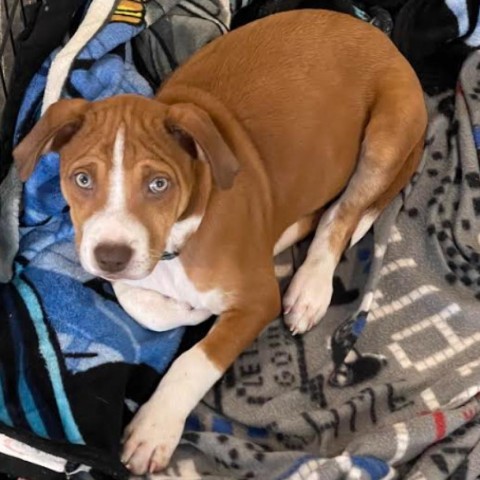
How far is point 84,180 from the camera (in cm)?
219

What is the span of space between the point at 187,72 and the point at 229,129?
0.33m

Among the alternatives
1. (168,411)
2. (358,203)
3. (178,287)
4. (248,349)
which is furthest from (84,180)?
(358,203)

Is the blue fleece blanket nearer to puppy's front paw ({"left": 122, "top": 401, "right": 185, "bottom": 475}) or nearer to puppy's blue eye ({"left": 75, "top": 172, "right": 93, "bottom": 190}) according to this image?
puppy's front paw ({"left": 122, "top": 401, "right": 185, "bottom": 475})

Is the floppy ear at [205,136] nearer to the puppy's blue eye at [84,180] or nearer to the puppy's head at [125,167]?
the puppy's head at [125,167]

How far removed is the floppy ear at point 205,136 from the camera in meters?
2.17

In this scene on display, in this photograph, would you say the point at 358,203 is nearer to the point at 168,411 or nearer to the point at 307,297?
the point at 307,297

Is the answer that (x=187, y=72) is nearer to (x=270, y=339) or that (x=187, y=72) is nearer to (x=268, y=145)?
(x=268, y=145)

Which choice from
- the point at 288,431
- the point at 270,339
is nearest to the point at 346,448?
the point at 288,431

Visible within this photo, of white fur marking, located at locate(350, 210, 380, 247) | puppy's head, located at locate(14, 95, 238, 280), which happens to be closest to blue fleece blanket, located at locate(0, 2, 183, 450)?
puppy's head, located at locate(14, 95, 238, 280)

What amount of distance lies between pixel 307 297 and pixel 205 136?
85cm

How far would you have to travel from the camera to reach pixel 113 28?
2988mm

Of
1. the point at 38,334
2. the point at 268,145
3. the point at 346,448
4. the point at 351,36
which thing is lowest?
the point at 346,448

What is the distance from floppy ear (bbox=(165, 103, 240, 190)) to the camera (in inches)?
85.4

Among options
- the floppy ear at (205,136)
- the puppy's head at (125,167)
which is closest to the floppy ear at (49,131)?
the puppy's head at (125,167)
